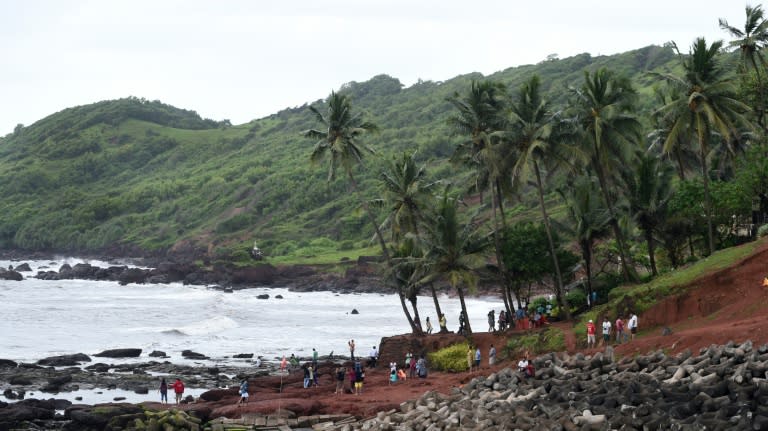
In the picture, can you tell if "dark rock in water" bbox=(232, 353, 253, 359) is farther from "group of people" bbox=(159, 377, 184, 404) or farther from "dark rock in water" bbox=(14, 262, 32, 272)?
"dark rock in water" bbox=(14, 262, 32, 272)

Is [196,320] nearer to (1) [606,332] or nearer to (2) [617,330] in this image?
(1) [606,332]

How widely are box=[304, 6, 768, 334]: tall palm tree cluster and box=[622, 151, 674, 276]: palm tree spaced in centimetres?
6

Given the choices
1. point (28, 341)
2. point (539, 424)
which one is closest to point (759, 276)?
point (539, 424)

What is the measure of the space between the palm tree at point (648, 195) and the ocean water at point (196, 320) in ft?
62.9

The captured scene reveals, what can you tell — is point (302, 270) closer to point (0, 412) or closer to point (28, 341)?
point (28, 341)

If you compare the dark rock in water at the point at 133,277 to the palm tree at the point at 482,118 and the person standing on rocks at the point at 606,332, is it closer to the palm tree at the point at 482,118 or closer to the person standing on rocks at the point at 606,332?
the palm tree at the point at 482,118

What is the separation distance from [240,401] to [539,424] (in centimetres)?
1485

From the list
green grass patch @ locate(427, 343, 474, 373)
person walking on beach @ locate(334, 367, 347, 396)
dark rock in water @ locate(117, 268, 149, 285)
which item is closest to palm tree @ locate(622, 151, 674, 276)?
green grass patch @ locate(427, 343, 474, 373)

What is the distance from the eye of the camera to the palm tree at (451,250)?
126ft

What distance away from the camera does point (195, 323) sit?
68250 millimetres

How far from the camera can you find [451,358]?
3756 cm

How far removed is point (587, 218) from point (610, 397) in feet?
63.5

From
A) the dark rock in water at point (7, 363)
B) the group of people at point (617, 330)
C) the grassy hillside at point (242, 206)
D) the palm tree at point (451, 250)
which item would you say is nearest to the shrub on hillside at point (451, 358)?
the palm tree at point (451, 250)

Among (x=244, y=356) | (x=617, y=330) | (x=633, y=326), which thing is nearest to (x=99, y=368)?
(x=244, y=356)
